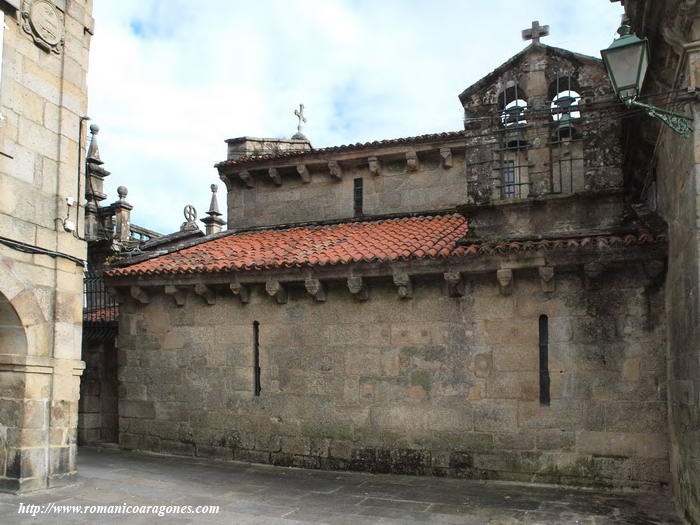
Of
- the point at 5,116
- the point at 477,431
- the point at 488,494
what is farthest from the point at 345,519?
the point at 5,116

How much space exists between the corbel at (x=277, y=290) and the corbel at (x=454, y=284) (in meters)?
2.57

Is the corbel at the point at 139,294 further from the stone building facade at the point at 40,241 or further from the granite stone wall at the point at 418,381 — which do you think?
the stone building facade at the point at 40,241

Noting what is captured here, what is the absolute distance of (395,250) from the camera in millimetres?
9219

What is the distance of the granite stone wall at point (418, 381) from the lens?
26.1ft

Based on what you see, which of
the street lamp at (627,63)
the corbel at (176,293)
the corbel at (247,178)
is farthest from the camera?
the corbel at (247,178)

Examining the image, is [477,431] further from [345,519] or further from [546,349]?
[345,519]

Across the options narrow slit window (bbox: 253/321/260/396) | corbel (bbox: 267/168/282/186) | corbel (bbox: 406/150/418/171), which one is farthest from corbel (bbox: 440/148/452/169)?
narrow slit window (bbox: 253/321/260/396)

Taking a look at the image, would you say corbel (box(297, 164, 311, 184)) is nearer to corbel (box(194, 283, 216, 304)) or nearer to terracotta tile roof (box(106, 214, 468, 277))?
terracotta tile roof (box(106, 214, 468, 277))

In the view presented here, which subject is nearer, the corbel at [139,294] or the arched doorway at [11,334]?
the arched doorway at [11,334]

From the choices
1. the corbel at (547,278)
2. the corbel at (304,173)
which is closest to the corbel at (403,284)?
the corbel at (547,278)

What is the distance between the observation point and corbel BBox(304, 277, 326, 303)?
9305 mm

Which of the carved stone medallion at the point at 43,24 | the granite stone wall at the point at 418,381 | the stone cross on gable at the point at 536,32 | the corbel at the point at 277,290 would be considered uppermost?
the stone cross on gable at the point at 536,32

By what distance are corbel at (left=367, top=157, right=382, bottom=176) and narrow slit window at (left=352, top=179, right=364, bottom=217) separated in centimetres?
41

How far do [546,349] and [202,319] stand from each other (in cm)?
545
